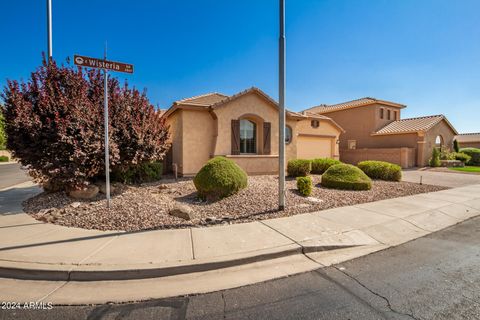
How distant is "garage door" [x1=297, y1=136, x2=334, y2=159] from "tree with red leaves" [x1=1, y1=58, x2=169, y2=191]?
43.4 ft

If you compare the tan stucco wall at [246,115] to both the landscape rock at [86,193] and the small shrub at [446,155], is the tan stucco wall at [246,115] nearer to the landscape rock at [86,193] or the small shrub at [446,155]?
the landscape rock at [86,193]

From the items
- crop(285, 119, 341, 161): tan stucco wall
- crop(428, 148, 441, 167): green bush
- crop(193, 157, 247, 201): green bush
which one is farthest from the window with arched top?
crop(428, 148, 441, 167): green bush

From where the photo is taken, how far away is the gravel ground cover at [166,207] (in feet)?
17.5

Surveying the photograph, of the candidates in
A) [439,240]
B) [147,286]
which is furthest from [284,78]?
[147,286]

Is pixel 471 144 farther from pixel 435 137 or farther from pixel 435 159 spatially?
pixel 435 159

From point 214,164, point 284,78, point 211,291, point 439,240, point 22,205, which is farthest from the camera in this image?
point 214,164

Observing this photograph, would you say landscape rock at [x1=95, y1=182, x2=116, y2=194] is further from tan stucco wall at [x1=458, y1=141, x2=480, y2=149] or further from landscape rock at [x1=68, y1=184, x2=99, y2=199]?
tan stucco wall at [x1=458, y1=141, x2=480, y2=149]

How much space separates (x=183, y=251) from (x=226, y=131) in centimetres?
855

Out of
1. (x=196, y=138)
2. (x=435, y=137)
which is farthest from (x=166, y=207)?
(x=435, y=137)

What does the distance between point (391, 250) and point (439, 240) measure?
4.80 feet

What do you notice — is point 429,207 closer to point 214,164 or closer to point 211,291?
point 214,164

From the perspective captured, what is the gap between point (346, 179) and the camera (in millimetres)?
9367

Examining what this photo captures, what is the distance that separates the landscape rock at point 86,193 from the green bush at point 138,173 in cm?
98

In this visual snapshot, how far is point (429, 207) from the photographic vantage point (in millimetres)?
7109
